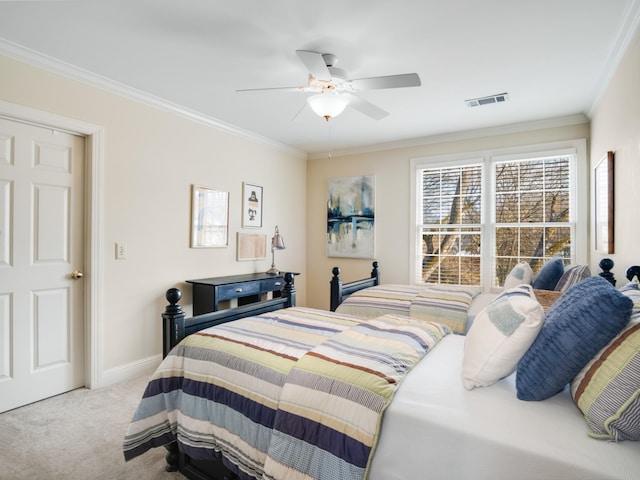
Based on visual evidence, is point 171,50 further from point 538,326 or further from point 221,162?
point 538,326

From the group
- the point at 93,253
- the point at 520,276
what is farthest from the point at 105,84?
the point at 520,276

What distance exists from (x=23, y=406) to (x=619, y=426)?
346cm

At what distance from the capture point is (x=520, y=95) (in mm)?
3096

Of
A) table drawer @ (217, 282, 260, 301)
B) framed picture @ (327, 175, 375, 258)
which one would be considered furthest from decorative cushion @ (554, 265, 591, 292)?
table drawer @ (217, 282, 260, 301)

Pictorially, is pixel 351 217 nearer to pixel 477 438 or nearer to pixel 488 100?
pixel 488 100

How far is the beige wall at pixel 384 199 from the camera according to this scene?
407 cm

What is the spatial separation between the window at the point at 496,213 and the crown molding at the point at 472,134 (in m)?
0.23

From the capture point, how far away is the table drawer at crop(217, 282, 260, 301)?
11.2 ft

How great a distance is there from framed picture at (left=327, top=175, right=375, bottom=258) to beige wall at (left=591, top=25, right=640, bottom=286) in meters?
2.60

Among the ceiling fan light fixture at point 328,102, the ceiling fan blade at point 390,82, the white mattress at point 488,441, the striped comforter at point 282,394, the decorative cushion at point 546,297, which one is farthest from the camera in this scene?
the ceiling fan light fixture at point 328,102

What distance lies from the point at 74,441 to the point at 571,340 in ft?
8.80

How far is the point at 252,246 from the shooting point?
435 centimetres

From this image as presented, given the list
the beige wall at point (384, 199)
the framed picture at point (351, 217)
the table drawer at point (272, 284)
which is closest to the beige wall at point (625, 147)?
the beige wall at point (384, 199)

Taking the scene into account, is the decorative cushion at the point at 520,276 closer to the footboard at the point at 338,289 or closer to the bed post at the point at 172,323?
the footboard at the point at 338,289
